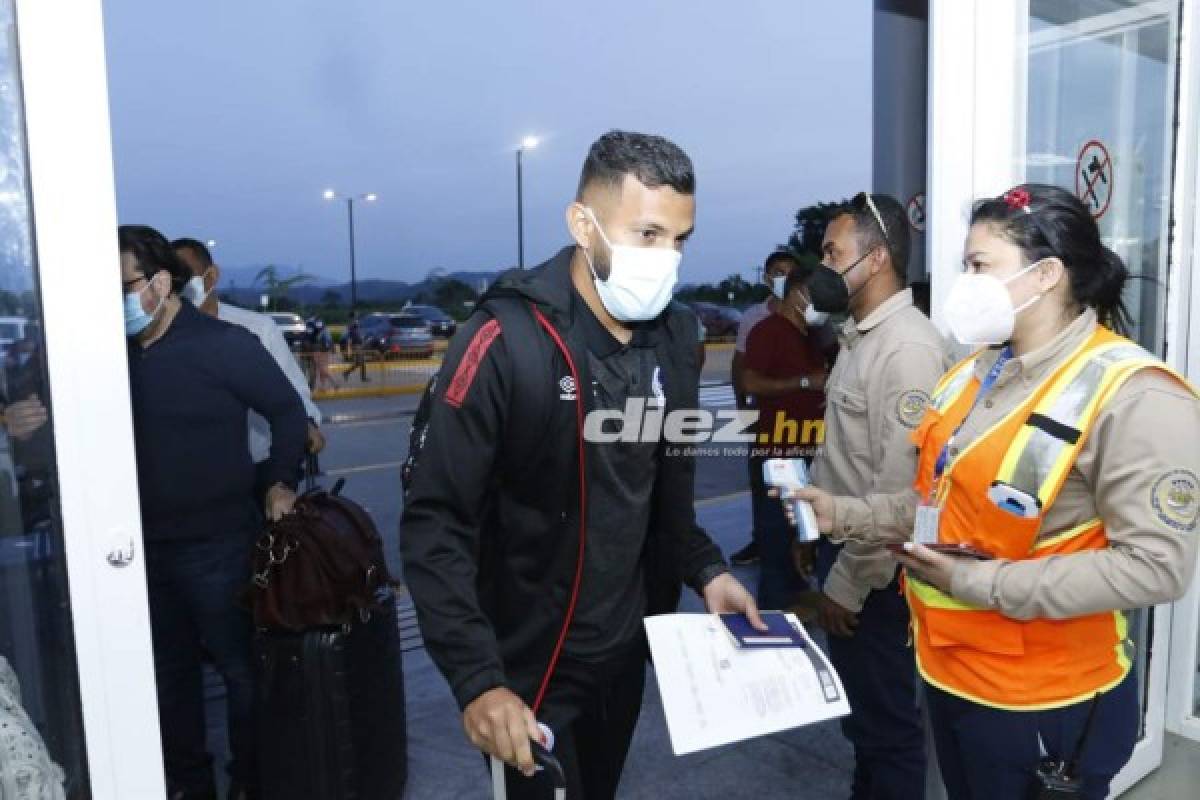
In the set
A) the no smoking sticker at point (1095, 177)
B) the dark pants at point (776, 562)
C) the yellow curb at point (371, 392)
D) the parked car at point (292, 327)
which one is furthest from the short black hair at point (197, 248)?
the parked car at point (292, 327)

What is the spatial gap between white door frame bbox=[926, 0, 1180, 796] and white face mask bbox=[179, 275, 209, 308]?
2.92 metres

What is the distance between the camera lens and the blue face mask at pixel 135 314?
2.64 meters

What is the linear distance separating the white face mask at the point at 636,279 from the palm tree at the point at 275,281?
113 feet

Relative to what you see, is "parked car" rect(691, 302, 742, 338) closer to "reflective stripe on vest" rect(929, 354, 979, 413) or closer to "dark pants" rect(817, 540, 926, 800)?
"dark pants" rect(817, 540, 926, 800)

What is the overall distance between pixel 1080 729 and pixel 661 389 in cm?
108

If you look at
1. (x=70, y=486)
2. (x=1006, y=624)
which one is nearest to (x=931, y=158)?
(x=1006, y=624)

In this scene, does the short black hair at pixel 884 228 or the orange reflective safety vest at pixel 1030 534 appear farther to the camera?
the short black hair at pixel 884 228

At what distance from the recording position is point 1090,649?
5.66 ft

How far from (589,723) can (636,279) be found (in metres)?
0.99

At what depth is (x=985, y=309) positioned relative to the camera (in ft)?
5.91

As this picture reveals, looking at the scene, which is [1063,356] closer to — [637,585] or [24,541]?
[637,585]

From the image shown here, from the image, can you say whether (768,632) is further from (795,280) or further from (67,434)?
(795,280)

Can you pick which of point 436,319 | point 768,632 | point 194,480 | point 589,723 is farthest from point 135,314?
point 436,319

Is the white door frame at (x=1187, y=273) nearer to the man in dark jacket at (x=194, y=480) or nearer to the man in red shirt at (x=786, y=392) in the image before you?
the man in red shirt at (x=786, y=392)
